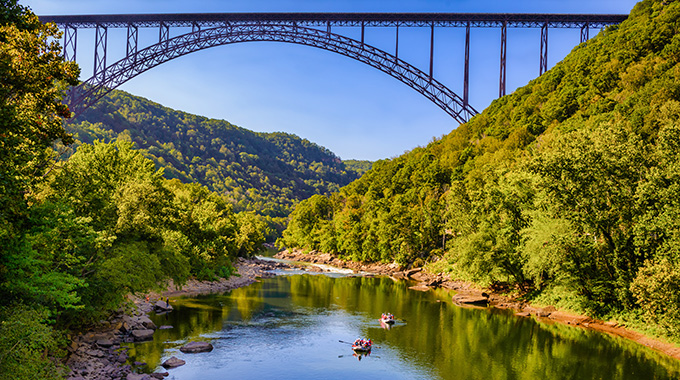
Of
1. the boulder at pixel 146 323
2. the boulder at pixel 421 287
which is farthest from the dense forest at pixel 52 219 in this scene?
the boulder at pixel 421 287

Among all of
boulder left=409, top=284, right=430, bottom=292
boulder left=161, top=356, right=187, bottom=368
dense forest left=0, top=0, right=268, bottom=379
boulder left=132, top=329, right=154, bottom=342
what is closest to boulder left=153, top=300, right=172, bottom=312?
dense forest left=0, top=0, right=268, bottom=379

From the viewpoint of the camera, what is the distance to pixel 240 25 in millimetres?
55469

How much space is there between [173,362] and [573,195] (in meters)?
26.4

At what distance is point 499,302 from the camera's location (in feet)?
146

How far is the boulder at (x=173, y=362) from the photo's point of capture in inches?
933

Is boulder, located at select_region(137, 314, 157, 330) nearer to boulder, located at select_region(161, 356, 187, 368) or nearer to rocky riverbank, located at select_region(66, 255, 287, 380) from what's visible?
rocky riverbank, located at select_region(66, 255, 287, 380)

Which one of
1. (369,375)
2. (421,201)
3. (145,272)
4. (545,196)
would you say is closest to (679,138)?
(545,196)

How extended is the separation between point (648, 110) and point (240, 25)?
46018mm

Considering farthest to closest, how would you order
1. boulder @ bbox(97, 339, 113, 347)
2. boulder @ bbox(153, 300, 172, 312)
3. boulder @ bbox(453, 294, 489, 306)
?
1. boulder @ bbox(453, 294, 489, 306)
2. boulder @ bbox(153, 300, 172, 312)
3. boulder @ bbox(97, 339, 113, 347)

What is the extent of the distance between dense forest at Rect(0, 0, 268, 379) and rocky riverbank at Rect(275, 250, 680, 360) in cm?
2801

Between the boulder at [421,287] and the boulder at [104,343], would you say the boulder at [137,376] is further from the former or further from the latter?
the boulder at [421,287]

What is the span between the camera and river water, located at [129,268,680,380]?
80.9 feet

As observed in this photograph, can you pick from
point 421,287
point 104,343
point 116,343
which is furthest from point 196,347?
point 421,287

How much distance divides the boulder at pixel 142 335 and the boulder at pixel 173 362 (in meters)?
4.69
